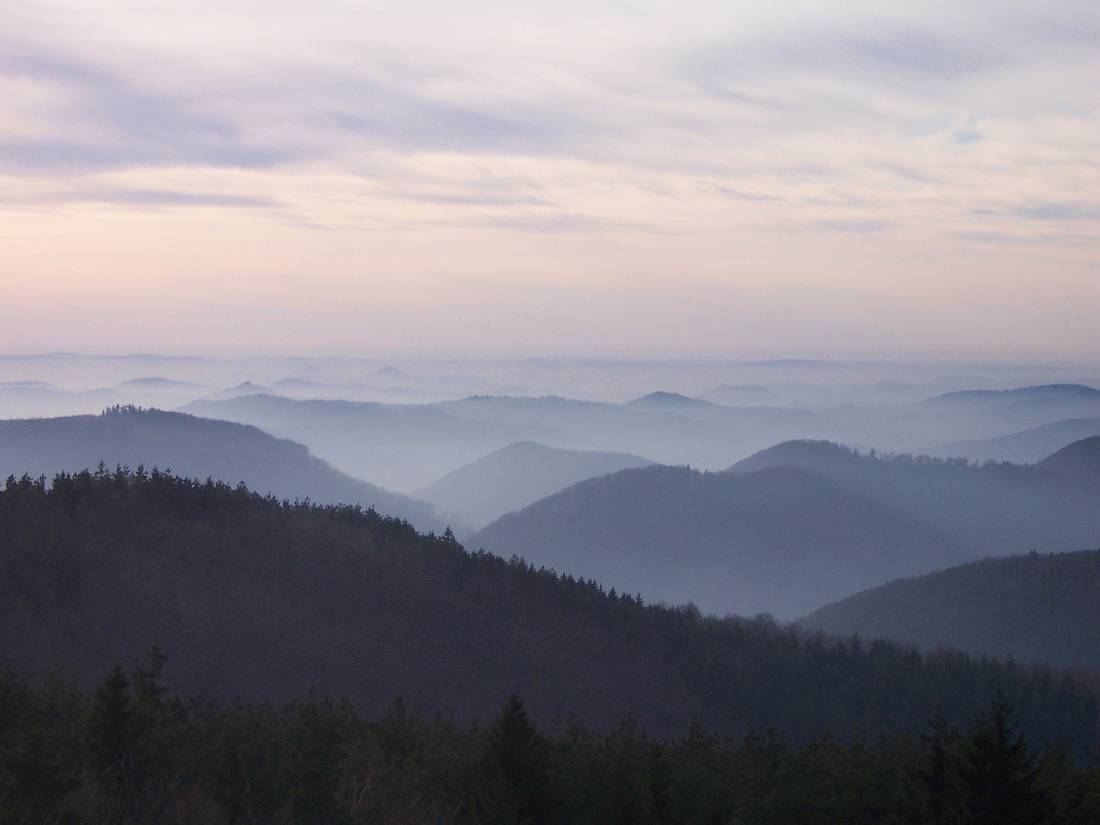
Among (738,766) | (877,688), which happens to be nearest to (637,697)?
(877,688)

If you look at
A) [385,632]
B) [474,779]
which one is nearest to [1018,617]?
[385,632]

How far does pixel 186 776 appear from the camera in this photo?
19.7 m

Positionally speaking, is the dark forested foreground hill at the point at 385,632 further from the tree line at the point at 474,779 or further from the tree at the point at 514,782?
the tree at the point at 514,782

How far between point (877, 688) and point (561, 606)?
3452 cm

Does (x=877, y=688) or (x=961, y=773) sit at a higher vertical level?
(x=961, y=773)

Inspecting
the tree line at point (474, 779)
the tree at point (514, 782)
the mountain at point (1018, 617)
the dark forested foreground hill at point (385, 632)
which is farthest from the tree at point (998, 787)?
the mountain at point (1018, 617)

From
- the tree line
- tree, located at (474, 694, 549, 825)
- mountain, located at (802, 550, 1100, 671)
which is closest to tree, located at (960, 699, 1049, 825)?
the tree line

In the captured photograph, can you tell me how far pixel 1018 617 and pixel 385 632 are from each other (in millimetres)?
133294

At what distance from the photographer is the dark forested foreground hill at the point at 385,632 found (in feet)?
235

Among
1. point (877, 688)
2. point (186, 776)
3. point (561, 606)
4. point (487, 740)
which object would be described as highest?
point (487, 740)

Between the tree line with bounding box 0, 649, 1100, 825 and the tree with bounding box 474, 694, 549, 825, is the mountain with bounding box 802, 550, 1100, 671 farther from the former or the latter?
the tree with bounding box 474, 694, 549, 825

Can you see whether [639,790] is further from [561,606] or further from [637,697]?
[561,606]

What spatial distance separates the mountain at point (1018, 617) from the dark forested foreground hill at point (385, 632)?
56.6m

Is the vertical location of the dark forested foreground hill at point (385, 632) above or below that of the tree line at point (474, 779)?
below
